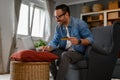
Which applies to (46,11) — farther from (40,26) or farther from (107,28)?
(107,28)

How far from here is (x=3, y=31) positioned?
17.3 ft

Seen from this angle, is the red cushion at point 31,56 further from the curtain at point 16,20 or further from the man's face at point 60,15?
the curtain at point 16,20

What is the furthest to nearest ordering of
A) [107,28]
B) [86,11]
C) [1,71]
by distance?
1. [86,11]
2. [1,71]
3. [107,28]

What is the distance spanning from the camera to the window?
19.8ft

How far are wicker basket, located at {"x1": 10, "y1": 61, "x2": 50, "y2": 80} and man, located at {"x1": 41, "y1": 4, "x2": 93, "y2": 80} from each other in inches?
8.0

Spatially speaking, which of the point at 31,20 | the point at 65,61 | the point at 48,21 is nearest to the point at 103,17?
the point at 48,21

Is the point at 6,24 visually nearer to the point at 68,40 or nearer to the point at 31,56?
the point at 68,40

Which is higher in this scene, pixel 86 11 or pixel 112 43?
pixel 86 11

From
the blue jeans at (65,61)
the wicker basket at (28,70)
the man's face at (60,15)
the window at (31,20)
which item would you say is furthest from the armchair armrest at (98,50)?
the window at (31,20)

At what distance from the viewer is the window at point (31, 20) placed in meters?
6.04

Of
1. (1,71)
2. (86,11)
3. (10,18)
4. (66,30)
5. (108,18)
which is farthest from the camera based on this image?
(86,11)

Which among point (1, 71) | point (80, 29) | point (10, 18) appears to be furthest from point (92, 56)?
point (10, 18)

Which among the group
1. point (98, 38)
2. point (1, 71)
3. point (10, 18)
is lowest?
point (1, 71)

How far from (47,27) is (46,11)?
1.78ft
